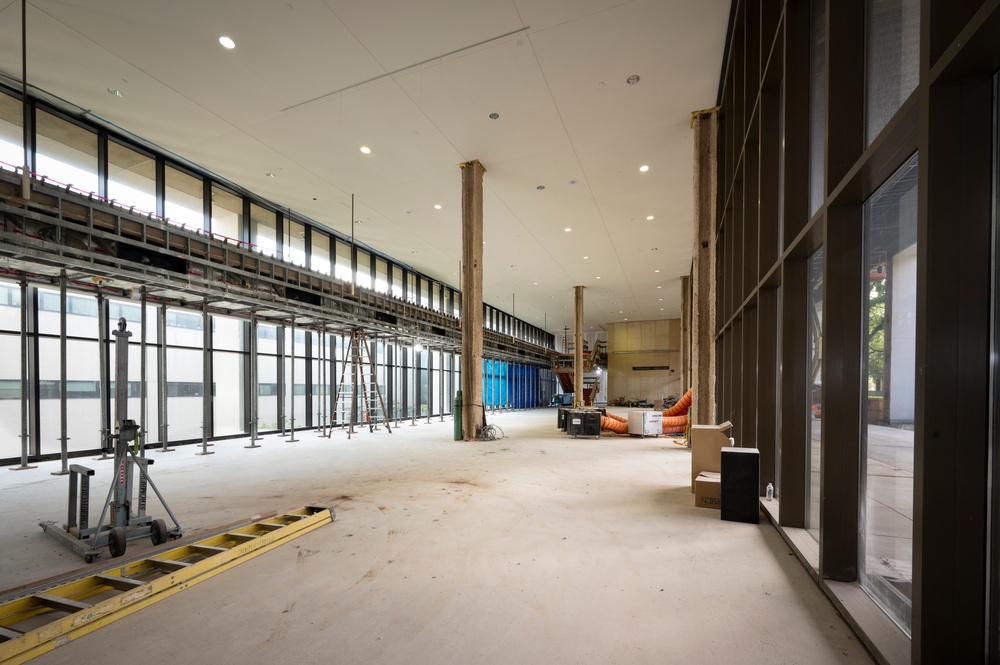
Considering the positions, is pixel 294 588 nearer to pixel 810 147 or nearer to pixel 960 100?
pixel 960 100

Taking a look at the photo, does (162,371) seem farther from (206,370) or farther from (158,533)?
(158,533)

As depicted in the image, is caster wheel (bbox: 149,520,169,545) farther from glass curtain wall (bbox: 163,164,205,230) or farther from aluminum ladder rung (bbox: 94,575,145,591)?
glass curtain wall (bbox: 163,164,205,230)

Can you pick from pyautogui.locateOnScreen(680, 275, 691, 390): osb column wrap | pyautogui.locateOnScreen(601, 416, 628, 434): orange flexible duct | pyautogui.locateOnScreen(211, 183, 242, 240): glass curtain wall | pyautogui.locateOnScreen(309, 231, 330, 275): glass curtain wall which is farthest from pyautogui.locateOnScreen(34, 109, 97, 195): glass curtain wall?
pyautogui.locateOnScreen(680, 275, 691, 390): osb column wrap

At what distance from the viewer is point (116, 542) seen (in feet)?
12.4

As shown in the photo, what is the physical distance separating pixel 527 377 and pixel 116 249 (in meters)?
29.3

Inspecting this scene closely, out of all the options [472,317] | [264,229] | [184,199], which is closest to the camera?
[184,199]

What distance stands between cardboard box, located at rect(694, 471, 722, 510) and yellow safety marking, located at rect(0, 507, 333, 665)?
4221 mm

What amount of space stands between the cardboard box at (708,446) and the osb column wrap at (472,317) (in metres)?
6.59

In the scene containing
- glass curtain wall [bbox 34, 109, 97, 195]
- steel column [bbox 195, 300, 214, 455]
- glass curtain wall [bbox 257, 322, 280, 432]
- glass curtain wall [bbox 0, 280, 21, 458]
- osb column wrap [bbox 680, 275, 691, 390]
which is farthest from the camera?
osb column wrap [bbox 680, 275, 691, 390]

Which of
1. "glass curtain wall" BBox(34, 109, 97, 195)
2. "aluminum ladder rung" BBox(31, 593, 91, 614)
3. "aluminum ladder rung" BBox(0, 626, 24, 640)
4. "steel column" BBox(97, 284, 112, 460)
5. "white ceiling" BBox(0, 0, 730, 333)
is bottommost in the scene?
"aluminum ladder rung" BBox(31, 593, 91, 614)

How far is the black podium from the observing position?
455 cm

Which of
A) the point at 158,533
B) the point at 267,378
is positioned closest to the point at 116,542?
the point at 158,533

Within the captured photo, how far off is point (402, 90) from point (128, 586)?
7.90 metres

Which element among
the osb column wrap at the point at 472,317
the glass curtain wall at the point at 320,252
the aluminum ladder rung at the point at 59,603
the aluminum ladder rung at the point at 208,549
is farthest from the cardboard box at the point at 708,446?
the glass curtain wall at the point at 320,252
